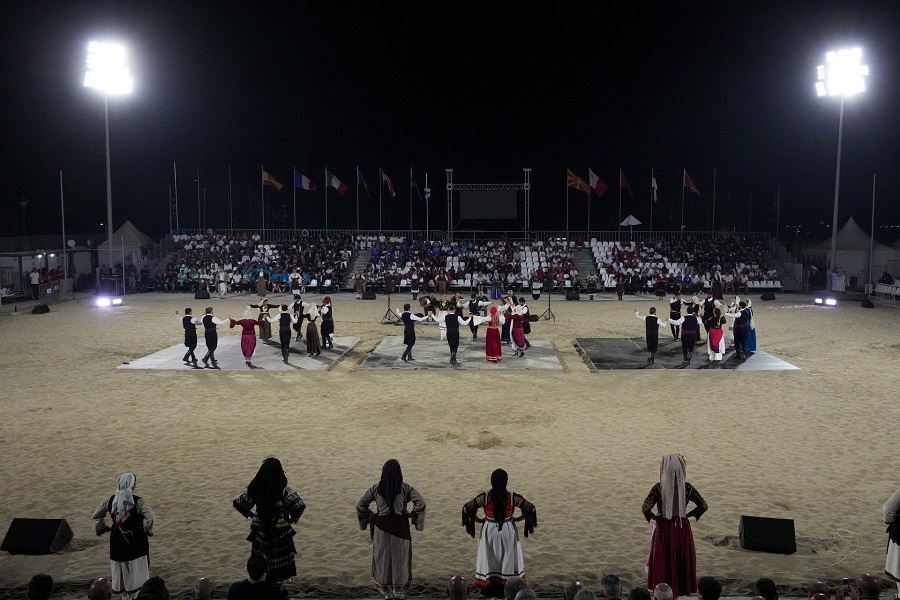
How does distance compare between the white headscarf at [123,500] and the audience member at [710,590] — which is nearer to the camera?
the audience member at [710,590]

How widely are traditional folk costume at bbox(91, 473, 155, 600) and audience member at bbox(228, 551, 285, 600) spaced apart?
1.92m

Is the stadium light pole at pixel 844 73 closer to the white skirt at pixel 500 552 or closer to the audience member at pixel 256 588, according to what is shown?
the white skirt at pixel 500 552

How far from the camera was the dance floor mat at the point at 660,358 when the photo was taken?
1780 cm

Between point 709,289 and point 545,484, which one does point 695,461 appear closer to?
point 545,484

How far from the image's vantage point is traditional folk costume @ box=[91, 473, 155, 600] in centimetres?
595

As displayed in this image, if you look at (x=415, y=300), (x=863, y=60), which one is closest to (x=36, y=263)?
(x=415, y=300)

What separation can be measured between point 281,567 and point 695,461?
664 centimetres

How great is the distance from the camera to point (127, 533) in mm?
5973

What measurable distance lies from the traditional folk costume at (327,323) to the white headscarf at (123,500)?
14067mm

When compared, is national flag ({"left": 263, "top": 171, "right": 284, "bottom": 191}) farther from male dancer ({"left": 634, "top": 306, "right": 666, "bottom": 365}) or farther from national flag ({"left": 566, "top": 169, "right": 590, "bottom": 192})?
male dancer ({"left": 634, "top": 306, "right": 666, "bottom": 365})

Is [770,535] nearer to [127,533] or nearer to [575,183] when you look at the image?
[127,533]

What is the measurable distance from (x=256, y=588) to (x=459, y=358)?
14845 mm

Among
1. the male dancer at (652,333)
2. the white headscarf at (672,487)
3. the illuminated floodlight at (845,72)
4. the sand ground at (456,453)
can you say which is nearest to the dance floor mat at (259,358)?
the sand ground at (456,453)

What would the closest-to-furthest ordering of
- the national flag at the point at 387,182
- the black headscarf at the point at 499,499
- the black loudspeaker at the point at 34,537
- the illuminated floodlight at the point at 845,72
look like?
the black headscarf at the point at 499,499 < the black loudspeaker at the point at 34,537 < the illuminated floodlight at the point at 845,72 < the national flag at the point at 387,182
